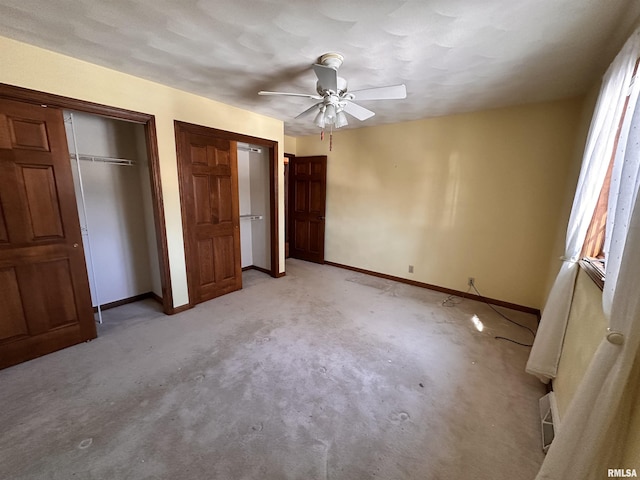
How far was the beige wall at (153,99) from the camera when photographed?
197cm

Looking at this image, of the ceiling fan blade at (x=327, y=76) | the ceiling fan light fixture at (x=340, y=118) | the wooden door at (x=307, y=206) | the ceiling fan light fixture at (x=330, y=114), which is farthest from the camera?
the wooden door at (x=307, y=206)

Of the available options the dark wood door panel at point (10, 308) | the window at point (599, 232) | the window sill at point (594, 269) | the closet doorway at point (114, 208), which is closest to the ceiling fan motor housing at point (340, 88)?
the window at point (599, 232)

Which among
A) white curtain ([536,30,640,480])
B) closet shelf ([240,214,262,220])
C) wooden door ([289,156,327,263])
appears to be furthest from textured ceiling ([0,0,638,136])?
wooden door ([289,156,327,263])

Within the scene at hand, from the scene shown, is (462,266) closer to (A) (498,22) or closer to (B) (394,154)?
(B) (394,154)

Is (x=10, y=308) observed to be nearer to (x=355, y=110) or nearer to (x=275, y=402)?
(x=275, y=402)

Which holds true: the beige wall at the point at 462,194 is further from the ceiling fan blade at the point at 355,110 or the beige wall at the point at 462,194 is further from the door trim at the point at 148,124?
the door trim at the point at 148,124

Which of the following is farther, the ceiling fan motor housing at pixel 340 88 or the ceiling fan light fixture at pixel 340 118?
the ceiling fan light fixture at pixel 340 118

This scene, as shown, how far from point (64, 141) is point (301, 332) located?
2.76 metres

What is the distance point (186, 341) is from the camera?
2.54 meters

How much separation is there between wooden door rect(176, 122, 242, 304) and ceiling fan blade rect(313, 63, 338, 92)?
179 cm

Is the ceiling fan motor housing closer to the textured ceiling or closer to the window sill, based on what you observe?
the textured ceiling

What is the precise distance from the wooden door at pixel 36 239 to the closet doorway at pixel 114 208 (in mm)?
495

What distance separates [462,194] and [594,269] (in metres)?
2.23

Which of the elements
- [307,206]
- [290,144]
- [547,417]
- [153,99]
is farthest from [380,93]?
[290,144]
